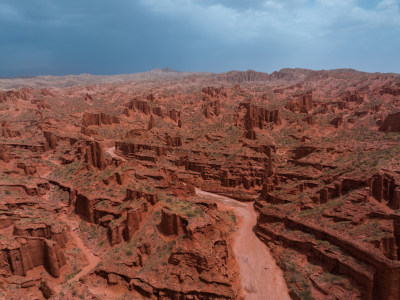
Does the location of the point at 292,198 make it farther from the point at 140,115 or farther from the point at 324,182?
the point at 140,115

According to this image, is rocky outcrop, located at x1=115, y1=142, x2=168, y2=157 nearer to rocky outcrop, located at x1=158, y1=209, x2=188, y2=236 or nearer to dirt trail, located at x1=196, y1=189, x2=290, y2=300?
dirt trail, located at x1=196, y1=189, x2=290, y2=300

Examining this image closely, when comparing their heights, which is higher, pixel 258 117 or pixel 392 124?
pixel 258 117

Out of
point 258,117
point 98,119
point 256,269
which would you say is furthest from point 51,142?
point 256,269

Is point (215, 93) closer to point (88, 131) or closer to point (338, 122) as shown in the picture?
point (338, 122)

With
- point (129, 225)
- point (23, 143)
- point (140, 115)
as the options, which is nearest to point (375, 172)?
point (129, 225)

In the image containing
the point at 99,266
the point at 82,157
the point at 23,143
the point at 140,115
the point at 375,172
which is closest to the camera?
the point at 99,266

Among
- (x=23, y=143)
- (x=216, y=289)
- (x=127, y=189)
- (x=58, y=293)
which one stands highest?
(x=23, y=143)
